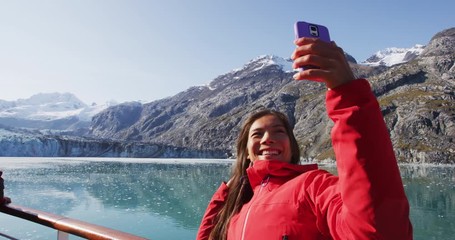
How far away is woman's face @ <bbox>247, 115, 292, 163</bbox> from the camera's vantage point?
8.93ft

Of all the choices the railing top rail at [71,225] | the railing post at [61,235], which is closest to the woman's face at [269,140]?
the railing top rail at [71,225]

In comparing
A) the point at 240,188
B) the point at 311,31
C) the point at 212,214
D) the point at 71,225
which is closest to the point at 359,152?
the point at 311,31

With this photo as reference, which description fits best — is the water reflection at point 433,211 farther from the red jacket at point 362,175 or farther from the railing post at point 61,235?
the red jacket at point 362,175

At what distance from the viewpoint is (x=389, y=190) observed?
134cm

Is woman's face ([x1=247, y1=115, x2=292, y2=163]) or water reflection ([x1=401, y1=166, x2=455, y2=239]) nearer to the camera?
woman's face ([x1=247, y1=115, x2=292, y2=163])

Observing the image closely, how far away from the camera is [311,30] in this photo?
154 cm

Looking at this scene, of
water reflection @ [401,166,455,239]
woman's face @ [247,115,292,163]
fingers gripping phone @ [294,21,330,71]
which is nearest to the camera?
fingers gripping phone @ [294,21,330,71]

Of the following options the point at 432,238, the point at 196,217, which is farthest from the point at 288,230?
the point at 196,217

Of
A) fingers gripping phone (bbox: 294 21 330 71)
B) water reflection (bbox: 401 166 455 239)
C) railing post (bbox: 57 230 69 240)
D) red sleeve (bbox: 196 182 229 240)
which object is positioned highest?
fingers gripping phone (bbox: 294 21 330 71)

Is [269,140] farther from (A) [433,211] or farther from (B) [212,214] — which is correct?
(A) [433,211]

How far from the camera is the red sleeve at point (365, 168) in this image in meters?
1.33

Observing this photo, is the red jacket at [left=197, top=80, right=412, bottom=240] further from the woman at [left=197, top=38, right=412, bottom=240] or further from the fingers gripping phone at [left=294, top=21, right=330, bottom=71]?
the fingers gripping phone at [left=294, top=21, right=330, bottom=71]

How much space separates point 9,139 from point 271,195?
152m

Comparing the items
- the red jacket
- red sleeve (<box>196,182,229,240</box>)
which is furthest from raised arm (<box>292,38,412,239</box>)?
red sleeve (<box>196,182,229,240</box>)
